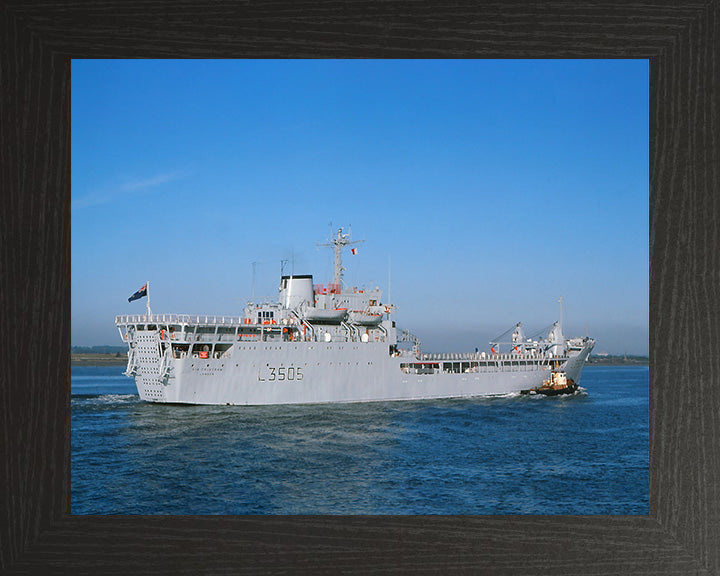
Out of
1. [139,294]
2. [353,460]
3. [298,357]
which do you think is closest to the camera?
[353,460]

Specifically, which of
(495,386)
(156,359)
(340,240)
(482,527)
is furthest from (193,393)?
(482,527)

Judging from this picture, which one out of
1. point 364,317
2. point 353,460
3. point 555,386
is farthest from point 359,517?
point 555,386

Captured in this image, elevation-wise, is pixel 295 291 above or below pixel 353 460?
above

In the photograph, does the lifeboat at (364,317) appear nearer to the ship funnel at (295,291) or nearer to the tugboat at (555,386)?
the ship funnel at (295,291)

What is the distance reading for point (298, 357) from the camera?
13094 mm

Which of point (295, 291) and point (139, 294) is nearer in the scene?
point (139, 294)

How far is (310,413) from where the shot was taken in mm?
12586

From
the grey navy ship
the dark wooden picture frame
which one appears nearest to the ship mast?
the grey navy ship

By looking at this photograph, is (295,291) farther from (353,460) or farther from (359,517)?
(359,517)

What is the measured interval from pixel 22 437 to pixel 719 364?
9.22 feet

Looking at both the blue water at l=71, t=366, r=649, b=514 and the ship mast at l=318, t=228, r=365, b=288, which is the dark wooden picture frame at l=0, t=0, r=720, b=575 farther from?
the ship mast at l=318, t=228, r=365, b=288

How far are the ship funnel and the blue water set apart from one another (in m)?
2.61

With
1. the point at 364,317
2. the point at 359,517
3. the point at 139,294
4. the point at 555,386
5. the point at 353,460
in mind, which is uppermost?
the point at 139,294

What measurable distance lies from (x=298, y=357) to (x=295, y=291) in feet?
6.97
